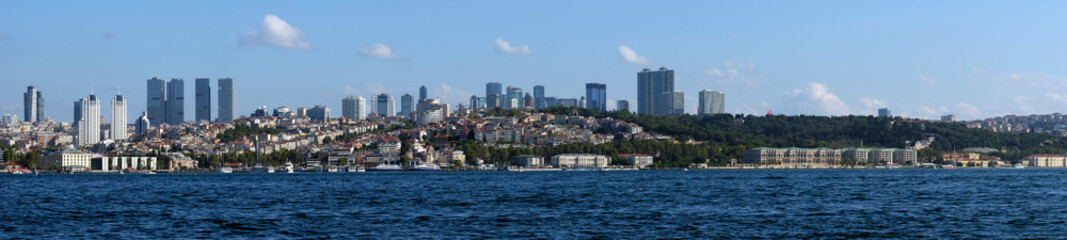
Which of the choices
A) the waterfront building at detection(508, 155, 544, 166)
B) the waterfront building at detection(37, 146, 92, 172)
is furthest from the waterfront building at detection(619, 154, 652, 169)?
the waterfront building at detection(37, 146, 92, 172)

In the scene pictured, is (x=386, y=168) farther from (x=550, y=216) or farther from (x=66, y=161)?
(x=550, y=216)

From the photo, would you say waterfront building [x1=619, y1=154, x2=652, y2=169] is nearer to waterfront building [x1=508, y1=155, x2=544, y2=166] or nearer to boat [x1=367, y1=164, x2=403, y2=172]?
waterfront building [x1=508, y1=155, x2=544, y2=166]

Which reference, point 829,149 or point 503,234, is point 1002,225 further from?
point 829,149

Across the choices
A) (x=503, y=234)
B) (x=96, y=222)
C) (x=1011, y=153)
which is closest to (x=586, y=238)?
(x=503, y=234)

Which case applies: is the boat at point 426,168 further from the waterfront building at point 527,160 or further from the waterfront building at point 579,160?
the waterfront building at point 579,160

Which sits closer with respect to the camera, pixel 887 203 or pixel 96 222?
pixel 96 222

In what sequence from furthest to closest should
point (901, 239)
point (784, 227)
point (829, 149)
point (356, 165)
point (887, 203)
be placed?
point (829, 149) → point (356, 165) → point (887, 203) → point (784, 227) → point (901, 239)
